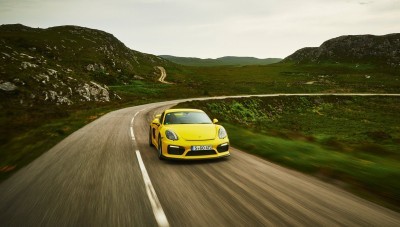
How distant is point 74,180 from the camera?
6.82 m

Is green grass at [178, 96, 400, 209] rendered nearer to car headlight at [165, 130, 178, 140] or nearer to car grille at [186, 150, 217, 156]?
car grille at [186, 150, 217, 156]

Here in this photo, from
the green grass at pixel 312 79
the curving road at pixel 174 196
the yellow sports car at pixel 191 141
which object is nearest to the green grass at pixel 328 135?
the curving road at pixel 174 196

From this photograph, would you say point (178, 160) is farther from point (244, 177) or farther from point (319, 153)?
point (319, 153)

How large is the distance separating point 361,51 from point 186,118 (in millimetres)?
129902

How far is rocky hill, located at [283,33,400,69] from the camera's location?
361 ft

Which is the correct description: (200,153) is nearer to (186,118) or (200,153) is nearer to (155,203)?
(186,118)

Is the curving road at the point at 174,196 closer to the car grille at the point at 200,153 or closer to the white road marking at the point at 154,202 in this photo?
the white road marking at the point at 154,202

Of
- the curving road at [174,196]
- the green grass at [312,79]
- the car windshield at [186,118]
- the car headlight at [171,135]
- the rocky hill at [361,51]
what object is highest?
the rocky hill at [361,51]

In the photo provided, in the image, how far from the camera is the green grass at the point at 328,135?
22.5 ft

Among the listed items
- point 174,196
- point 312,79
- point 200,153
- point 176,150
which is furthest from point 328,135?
point 312,79

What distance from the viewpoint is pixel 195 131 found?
342 inches

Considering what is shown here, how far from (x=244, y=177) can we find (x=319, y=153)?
378 cm

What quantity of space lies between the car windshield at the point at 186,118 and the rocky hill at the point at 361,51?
112 metres

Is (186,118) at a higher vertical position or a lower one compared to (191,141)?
higher
